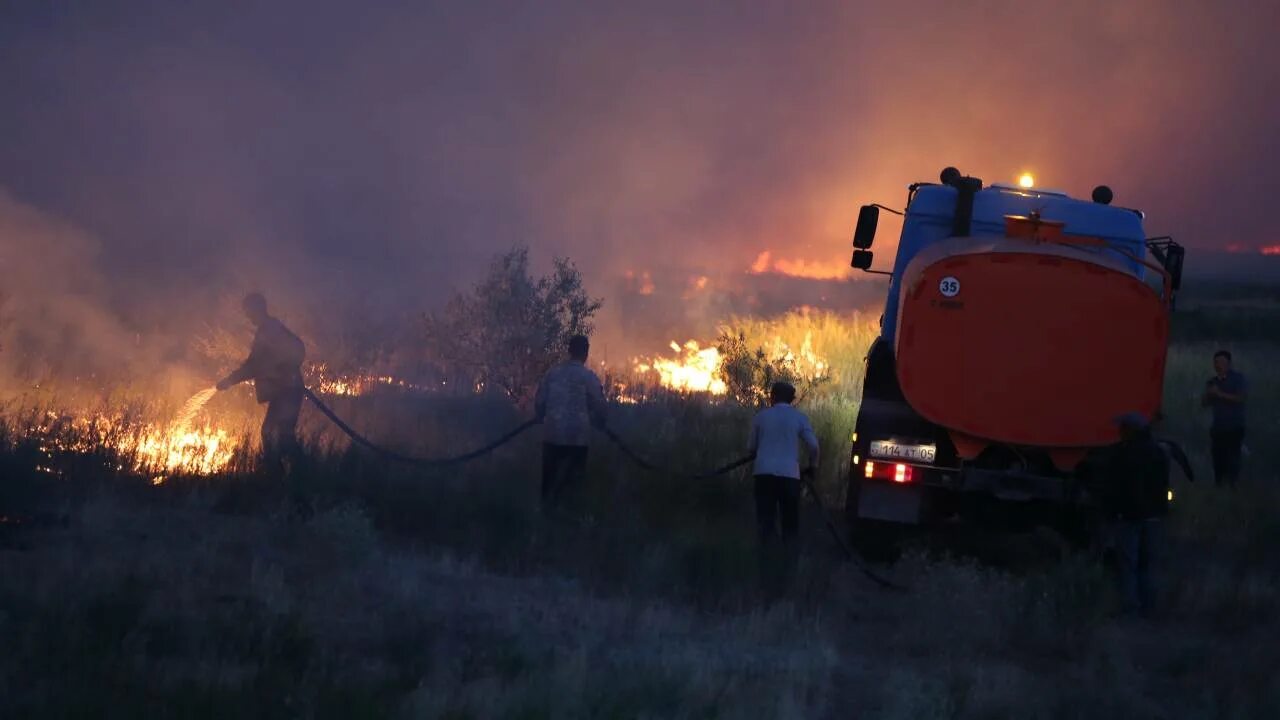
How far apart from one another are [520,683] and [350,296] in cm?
2254

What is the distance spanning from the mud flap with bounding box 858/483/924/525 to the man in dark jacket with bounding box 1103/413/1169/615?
145 cm

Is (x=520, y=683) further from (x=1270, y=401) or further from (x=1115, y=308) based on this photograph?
(x=1270, y=401)

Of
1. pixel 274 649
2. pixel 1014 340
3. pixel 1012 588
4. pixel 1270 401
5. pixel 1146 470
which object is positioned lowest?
pixel 274 649

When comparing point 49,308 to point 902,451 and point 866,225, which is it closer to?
point 866,225

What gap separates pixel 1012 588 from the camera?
9.43 m

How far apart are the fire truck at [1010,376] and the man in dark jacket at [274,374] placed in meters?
5.83

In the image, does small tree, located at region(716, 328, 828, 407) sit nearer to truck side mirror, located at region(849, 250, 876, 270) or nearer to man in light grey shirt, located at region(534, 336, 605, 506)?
truck side mirror, located at region(849, 250, 876, 270)

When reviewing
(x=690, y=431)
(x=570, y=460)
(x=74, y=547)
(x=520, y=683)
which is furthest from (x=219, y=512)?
(x=690, y=431)

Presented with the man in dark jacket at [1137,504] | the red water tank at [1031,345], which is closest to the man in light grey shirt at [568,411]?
the red water tank at [1031,345]

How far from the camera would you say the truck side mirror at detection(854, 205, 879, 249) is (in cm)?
1146

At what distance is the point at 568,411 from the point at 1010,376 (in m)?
3.87

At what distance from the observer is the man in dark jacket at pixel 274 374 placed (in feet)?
40.6

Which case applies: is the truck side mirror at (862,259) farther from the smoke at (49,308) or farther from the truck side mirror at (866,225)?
the smoke at (49,308)

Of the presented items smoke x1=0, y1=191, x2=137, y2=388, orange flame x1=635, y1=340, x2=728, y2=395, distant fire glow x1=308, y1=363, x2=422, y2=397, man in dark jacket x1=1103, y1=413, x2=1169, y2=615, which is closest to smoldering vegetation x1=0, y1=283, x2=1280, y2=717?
man in dark jacket x1=1103, y1=413, x2=1169, y2=615
